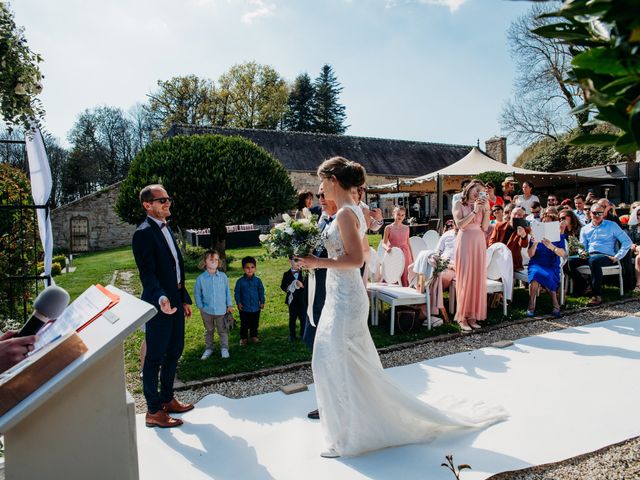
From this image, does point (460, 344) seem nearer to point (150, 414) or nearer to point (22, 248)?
point (150, 414)

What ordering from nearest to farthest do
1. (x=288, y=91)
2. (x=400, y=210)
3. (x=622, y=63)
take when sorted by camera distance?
1. (x=622, y=63)
2. (x=400, y=210)
3. (x=288, y=91)

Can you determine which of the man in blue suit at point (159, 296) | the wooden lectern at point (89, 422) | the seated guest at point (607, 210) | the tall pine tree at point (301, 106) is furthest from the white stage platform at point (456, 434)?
the tall pine tree at point (301, 106)

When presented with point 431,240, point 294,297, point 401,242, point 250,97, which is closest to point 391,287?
point 401,242

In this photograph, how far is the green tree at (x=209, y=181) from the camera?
11516 millimetres

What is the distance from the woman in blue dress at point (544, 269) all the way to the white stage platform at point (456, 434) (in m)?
2.08

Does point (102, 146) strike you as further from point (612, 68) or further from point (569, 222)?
point (612, 68)

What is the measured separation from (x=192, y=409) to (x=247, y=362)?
141cm

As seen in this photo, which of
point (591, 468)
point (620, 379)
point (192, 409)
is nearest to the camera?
point (591, 468)

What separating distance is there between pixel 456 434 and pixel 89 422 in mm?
2828

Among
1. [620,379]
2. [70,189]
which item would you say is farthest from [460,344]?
[70,189]

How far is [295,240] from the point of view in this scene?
377 centimetres

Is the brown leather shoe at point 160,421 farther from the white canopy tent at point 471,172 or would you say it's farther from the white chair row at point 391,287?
the white canopy tent at point 471,172

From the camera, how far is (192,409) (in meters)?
4.49

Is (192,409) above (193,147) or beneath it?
beneath
